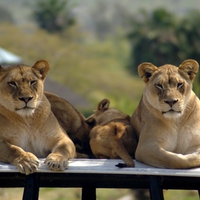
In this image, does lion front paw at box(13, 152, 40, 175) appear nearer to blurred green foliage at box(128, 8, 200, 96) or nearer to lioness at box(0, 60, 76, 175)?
lioness at box(0, 60, 76, 175)

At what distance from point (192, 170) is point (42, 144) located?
1520 millimetres

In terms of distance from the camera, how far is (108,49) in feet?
238

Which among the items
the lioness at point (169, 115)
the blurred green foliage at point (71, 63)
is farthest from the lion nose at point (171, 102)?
the blurred green foliage at point (71, 63)

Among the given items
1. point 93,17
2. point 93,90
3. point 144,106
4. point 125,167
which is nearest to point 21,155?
point 125,167

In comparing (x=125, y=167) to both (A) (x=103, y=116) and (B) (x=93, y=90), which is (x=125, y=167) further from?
(B) (x=93, y=90)

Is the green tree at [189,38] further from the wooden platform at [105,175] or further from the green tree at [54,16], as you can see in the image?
the wooden platform at [105,175]

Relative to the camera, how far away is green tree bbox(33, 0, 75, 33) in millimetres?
54750

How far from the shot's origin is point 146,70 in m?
5.57

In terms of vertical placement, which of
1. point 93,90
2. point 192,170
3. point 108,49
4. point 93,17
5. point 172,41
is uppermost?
point 93,17

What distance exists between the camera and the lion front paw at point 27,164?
4.92 m

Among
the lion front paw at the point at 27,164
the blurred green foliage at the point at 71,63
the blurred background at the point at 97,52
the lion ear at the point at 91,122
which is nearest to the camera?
the lion front paw at the point at 27,164

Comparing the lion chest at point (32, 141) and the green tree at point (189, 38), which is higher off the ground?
the green tree at point (189, 38)

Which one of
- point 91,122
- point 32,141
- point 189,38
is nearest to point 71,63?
→ point 189,38

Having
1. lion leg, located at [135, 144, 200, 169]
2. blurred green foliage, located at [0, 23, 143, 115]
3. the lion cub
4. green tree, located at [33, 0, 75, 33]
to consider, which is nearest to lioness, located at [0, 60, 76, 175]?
the lion cub
